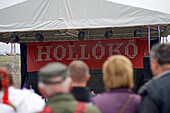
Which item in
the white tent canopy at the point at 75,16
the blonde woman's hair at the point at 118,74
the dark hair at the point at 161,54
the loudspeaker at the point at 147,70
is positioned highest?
the white tent canopy at the point at 75,16

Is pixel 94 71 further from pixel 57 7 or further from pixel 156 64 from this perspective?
pixel 156 64

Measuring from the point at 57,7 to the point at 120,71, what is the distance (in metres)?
3.81

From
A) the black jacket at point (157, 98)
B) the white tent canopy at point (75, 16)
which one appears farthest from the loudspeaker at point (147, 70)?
the black jacket at point (157, 98)

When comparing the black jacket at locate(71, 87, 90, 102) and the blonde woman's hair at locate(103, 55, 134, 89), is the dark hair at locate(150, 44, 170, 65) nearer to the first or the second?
the blonde woman's hair at locate(103, 55, 134, 89)

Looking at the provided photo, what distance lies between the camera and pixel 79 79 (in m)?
1.47

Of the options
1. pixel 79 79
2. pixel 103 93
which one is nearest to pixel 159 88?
pixel 103 93

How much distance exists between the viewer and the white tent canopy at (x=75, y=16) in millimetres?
4590

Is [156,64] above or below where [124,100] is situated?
above

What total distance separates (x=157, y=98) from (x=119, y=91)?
25 centimetres

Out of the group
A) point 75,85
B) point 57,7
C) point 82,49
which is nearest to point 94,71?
point 82,49

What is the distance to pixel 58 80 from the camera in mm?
1177

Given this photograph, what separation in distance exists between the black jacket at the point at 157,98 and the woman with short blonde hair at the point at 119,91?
0.36 feet

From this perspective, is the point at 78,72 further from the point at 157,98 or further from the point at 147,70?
the point at 147,70

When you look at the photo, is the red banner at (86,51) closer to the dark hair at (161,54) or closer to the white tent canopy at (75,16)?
the white tent canopy at (75,16)
